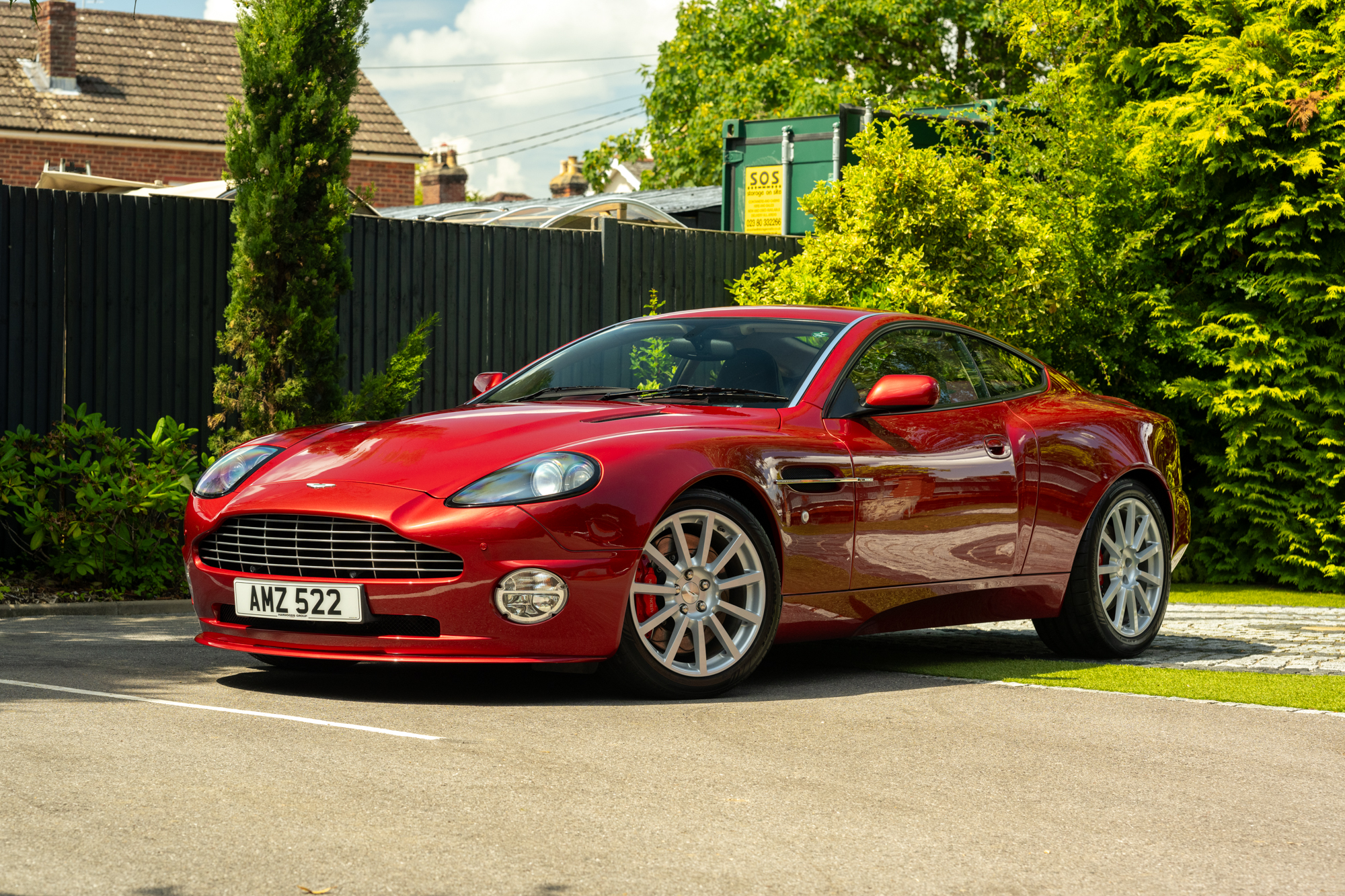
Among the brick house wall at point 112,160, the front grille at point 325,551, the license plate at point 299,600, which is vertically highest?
the brick house wall at point 112,160

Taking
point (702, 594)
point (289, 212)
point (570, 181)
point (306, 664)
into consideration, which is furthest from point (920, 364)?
point (570, 181)

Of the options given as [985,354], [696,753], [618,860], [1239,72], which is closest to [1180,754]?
[696,753]

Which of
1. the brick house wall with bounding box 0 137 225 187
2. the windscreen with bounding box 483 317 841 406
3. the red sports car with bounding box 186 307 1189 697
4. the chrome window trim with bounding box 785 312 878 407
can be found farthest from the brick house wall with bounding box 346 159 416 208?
the chrome window trim with bounding box 785 312 878 407

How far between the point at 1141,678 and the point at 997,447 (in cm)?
112

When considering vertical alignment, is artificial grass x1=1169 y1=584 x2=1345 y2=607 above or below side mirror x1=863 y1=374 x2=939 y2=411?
below

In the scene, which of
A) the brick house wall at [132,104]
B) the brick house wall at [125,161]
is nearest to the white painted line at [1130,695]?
the brick house wall at [125,161]

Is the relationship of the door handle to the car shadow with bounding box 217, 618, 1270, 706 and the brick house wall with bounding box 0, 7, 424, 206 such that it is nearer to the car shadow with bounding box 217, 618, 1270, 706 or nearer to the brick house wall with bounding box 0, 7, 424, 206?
the car shadow with bounding box 217, 618, 1270, 706

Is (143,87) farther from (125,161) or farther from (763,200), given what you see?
(763,200)

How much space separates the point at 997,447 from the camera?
682 centimetres

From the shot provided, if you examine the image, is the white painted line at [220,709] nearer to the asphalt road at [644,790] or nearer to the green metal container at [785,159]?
the asphalt road at [644,790]

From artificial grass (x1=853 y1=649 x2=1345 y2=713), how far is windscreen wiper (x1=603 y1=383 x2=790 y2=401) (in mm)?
1329

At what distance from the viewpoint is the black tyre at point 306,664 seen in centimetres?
612

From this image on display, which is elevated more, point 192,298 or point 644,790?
point 192,298

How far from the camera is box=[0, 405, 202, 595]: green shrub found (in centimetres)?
892
